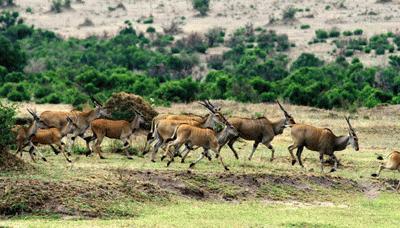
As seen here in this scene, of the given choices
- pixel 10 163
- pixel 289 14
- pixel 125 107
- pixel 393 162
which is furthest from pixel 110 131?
pixel 289 14

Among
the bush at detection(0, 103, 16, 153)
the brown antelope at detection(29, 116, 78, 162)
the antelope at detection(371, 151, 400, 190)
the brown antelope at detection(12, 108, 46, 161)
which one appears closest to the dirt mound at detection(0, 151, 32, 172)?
the bush at detection(0, 103, 16, 153)

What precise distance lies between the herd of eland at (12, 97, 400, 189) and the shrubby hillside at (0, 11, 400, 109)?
462 inches

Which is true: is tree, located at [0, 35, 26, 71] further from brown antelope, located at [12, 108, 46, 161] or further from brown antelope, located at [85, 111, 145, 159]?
brown antelope, located at [12, 108, 46, 161]

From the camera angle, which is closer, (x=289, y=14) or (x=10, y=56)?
(x=10, y=56)

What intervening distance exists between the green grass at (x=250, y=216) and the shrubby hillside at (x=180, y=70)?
662 inches

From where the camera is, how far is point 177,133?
20.0 metres

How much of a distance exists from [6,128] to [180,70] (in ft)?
127

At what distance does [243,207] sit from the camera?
1719 cm

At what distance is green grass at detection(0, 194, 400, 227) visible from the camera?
14.9 meters

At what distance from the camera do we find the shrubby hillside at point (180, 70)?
39.8m

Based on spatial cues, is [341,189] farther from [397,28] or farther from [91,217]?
[397,28]

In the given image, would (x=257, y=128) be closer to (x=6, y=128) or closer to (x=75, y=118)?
(x=75, y=118)

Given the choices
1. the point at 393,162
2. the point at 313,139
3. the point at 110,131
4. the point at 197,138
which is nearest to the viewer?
the point at 197,138

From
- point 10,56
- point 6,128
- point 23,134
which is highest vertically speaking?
point 6,128
